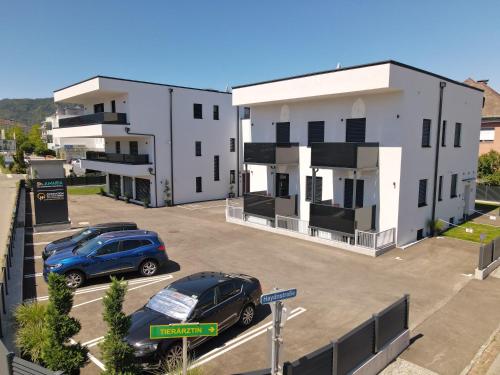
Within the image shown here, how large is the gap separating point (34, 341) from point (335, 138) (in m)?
16.2

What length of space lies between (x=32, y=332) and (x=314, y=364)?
607cm

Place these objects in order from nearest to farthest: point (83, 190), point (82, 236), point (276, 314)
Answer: point (276, 314) → point (82, 236) → point (83, 190)

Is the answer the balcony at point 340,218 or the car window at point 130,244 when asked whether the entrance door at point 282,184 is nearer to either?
the balcony at point 340,218

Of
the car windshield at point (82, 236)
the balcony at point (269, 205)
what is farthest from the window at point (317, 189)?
the car windshield at point (82, 236)

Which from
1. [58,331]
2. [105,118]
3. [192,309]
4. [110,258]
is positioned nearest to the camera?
[58,331]

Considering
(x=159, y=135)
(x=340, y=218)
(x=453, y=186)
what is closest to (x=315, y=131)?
(x=340, y=218)

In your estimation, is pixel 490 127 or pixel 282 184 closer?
pixel 282 184

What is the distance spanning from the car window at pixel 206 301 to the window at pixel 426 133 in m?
14.7

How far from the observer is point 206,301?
28.7 feet

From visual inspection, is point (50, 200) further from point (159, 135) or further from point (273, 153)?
point (273, 153)

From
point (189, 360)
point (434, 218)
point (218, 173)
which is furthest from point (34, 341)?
point (218, 173)

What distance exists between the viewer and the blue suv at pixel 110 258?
1259cm

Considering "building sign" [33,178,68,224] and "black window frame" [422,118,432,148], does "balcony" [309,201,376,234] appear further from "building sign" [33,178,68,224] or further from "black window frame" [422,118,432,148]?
"building sign" [33,178,68,224]

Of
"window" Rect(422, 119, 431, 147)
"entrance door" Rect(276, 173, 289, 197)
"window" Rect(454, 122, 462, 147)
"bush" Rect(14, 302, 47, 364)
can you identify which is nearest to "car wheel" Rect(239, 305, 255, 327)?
"bush" Rect(14, 302, 47, 364)
